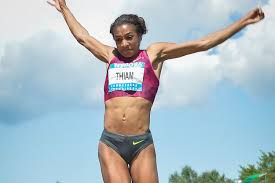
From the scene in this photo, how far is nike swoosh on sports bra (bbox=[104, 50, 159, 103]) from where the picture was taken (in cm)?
786

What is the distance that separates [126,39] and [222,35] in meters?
1.33

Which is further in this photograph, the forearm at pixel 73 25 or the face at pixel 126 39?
the forearm at pixel 73 25

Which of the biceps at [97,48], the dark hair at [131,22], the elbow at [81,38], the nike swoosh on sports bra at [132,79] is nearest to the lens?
the nike swoosh on sports bra at [132,79]

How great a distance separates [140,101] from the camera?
7762 millimetres

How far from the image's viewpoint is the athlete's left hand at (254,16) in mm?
7641

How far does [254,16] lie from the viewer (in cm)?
767

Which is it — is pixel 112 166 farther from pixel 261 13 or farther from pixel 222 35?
pixel 261 13

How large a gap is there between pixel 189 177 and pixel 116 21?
109 meters

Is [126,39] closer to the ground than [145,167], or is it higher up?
higher up

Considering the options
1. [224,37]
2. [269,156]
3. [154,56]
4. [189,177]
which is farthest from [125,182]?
[189,177]

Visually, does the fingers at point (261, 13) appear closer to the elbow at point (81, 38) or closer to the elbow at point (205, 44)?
the elbow at point (205, 44)

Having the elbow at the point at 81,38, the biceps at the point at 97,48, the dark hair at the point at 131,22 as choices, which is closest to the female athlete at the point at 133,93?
the dark hair at the point at 131,22

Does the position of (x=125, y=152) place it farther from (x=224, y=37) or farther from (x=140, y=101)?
(x=224, y=37)

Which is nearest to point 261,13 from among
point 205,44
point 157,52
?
point 205,44
